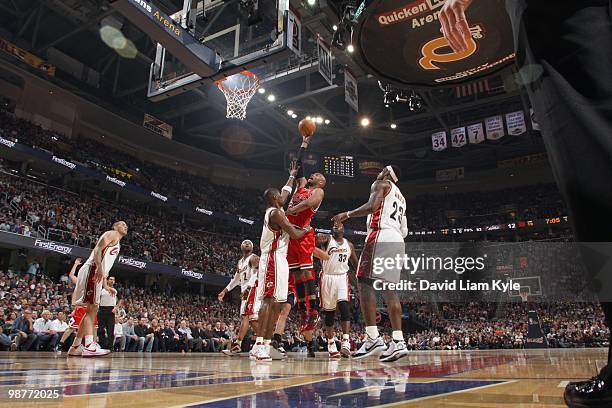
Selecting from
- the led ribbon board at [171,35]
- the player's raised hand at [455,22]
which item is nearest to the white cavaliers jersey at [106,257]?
the led ribbon board at [171,35]

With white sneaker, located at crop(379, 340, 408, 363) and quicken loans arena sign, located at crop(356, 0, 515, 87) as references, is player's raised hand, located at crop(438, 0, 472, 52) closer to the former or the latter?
quicken loans arena sign, located at crop(356, 0, 515, 87)

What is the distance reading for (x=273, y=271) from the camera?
4.50 meters

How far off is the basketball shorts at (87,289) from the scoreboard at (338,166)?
21.5m

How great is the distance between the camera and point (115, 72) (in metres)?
21.1

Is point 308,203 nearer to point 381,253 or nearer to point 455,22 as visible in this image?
point 381,253

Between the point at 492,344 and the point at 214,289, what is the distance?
44.5 ft

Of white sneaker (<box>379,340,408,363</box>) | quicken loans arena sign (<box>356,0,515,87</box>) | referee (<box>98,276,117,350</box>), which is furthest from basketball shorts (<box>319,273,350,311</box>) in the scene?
referee (<box>98,276,117,350</box>)

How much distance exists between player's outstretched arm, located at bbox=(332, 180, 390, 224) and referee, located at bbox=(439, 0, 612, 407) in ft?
9.91

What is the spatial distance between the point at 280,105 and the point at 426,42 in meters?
17.2

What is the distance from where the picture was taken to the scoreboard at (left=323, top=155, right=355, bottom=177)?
26.8 m

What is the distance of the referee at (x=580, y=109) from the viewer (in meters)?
1.00

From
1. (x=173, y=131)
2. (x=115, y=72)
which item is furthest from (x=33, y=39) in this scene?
(x=173, y=131)

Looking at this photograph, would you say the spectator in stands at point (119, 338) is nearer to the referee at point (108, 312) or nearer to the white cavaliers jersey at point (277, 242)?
the referee at point (108, 312)

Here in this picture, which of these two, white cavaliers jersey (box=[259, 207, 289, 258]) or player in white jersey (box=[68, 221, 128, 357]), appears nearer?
white cavaliers jersey (box=[259, 207, 289, 258])
